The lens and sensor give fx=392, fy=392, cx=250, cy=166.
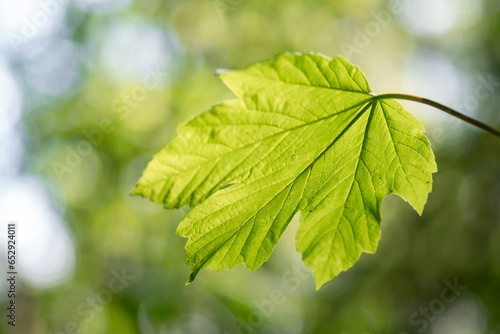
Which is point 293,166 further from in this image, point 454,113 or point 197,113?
point 197,113

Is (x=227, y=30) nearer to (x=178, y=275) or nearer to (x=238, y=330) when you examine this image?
(x=178, y=275)

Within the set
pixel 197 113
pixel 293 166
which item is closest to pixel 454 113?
pixel 293 166

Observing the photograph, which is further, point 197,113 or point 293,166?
point 197,113

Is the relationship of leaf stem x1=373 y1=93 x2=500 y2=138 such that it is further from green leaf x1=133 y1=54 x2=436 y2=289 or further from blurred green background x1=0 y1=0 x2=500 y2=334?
blurred green background x1=0 y1=0 x2=500 y2=334

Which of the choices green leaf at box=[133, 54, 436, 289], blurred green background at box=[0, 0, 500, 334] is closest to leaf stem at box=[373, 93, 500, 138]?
green leaf at box=[133, 54, 436, 289]

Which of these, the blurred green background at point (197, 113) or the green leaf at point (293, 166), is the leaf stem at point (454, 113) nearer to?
the green leaf at point (293, 166)

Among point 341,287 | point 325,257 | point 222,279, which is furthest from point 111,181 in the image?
point 325,257
